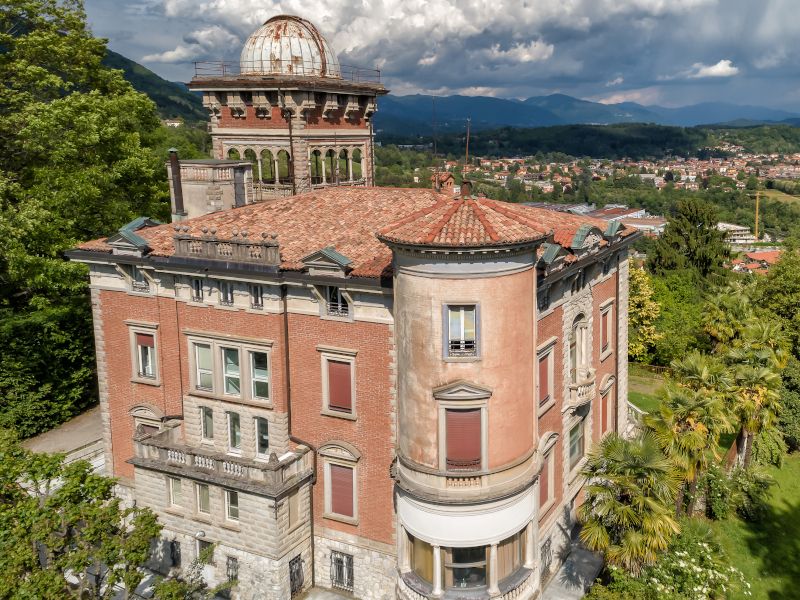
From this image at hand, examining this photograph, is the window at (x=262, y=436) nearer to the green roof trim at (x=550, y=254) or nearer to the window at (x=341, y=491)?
the window at (x=341, y=491)

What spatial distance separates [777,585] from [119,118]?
4192cm

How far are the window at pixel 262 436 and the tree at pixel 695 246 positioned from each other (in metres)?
54.5

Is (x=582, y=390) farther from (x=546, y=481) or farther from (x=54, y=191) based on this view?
(x=54, y=191)

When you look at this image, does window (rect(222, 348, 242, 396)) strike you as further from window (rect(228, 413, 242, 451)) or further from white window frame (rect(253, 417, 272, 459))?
white window frame (rect(253, 417, 272, 459))

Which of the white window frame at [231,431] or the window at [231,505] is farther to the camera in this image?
the white window frame at [231,431]

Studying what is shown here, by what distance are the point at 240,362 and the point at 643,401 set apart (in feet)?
114

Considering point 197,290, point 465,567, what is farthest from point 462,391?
point 197,290

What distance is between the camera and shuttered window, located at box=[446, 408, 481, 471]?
21000 mm

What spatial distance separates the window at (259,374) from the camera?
83.7 ft

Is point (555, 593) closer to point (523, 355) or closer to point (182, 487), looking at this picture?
point (523, 355)

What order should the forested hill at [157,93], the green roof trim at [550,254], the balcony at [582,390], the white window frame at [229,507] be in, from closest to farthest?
the green roof trim at [550,254] → the white window frame at [229,507] → the balcony at [582,390] → the forested hill at [157,93]

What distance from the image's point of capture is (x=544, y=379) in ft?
84.3

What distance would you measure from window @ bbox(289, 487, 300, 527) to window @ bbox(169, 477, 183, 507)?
4674 mm

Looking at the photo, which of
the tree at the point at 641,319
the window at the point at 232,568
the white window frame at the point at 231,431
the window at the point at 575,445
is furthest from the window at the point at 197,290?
the tree at the point at 641,319
